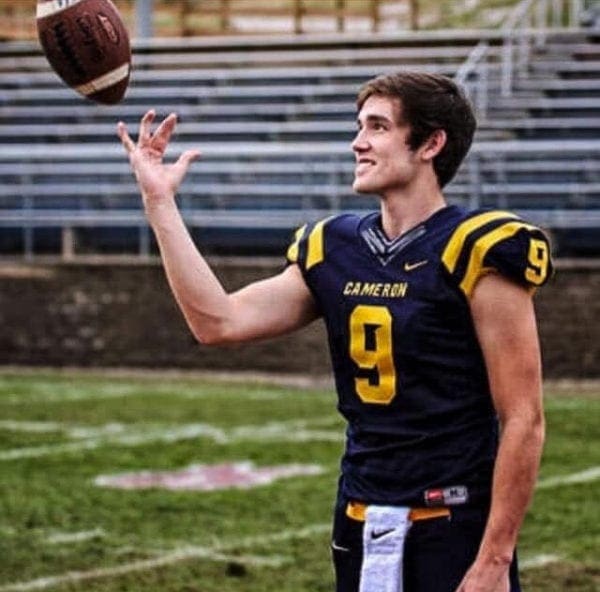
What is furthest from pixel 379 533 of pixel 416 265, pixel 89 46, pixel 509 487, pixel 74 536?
pixel 74 536

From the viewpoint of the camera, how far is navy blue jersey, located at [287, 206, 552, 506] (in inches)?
158

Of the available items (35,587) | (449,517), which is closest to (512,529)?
(449,517)

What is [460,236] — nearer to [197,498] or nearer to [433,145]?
[433,145]

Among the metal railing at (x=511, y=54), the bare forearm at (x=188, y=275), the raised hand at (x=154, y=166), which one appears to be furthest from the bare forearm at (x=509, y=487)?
the metal railing at (x=511, y=54)

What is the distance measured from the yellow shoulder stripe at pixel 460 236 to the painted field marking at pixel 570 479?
5762 millimetres

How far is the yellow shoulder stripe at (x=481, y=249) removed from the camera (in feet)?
13.0

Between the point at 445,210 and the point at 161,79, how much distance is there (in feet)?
56.4

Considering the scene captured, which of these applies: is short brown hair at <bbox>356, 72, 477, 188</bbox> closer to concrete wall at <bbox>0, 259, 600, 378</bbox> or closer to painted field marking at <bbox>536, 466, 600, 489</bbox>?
painted field marking at <bbox>536, 466, 600, 489</bbox>

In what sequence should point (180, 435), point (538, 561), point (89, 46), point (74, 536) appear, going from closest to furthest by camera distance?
point (89, 46)
point (538, 561)
point (74, 536)
point (180, 435)

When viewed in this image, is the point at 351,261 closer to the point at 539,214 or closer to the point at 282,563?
the point at 282,563

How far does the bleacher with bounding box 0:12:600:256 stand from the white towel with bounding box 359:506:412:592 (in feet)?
40.4

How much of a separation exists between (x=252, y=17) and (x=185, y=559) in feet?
65.3

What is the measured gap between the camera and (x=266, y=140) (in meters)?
19.5

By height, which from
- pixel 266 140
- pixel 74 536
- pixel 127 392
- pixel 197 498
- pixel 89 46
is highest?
pixel 89 46
